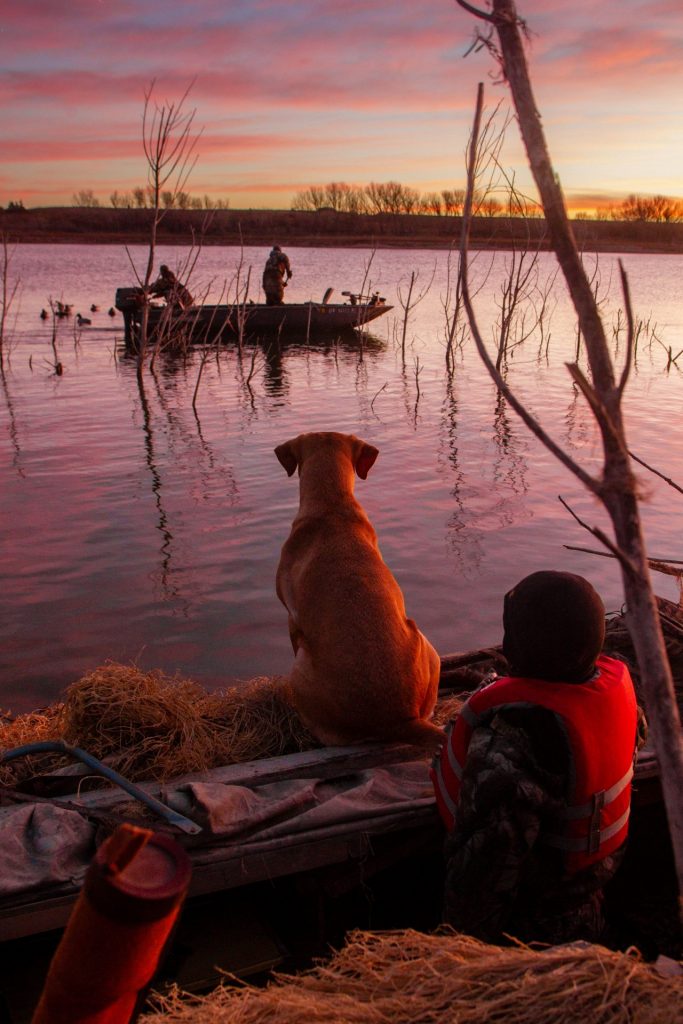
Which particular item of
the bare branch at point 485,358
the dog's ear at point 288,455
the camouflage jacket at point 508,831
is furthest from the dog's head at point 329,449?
the bare branch at point 485,358

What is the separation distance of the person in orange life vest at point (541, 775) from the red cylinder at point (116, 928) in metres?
1.81

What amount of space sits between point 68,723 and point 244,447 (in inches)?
444

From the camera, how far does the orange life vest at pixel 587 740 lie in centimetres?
316

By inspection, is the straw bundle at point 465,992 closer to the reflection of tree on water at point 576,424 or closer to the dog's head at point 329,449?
the dog's head at point 329,449

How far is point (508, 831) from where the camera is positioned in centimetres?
308

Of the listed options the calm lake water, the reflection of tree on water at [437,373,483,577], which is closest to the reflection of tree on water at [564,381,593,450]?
the calm lake water

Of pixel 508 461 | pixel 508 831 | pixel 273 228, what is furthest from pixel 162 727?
pixel 273 228

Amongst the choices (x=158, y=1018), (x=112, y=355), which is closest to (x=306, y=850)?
(x=158, y=1018)

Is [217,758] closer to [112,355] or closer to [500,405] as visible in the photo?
[500,405]

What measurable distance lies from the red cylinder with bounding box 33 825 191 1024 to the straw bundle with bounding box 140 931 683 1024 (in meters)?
0.69

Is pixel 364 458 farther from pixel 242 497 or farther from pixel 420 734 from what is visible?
pixel 242 497

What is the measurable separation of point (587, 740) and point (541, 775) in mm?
207

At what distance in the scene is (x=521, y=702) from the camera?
3.18 meters

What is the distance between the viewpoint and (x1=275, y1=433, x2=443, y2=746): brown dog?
461cm
